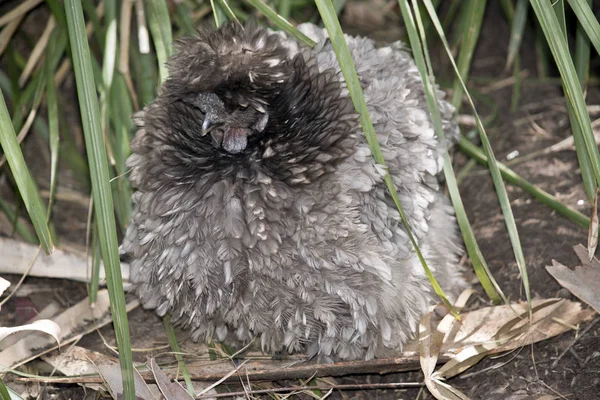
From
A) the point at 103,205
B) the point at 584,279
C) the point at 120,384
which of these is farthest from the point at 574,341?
the point at 103,205

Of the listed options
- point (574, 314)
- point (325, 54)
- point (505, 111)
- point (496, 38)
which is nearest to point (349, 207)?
point (325, 54)

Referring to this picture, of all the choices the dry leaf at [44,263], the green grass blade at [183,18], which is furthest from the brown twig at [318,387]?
the green grass blade at [183,18]

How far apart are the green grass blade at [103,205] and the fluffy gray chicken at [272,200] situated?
0.85ft

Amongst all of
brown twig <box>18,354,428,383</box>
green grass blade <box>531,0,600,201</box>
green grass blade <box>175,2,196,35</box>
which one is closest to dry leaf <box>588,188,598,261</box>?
green grass blade <box>531,0,600,201</box>

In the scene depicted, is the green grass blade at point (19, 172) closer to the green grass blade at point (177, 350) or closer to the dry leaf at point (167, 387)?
the dry leaf at point (167, 387)

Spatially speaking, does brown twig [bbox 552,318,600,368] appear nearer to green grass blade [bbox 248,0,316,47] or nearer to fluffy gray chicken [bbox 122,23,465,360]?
fluffy gray chicken [bbox 122,23,465,360]

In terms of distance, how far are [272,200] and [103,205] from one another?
18.3 inches

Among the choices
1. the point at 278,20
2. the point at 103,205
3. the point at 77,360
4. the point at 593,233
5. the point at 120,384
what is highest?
the point at 278,20

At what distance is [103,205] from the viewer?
185 centimetres

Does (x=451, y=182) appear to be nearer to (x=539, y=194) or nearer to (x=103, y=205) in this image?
(x=539, y=194)

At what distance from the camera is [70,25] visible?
197 centimetres

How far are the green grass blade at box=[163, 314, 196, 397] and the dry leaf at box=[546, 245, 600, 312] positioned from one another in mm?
1083

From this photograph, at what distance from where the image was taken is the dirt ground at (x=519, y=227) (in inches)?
89.4

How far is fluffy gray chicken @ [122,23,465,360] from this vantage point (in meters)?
2.07
